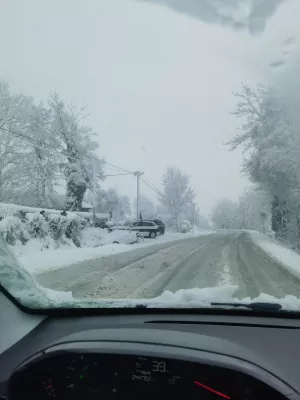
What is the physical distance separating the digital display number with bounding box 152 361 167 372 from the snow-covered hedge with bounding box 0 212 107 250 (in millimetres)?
1912

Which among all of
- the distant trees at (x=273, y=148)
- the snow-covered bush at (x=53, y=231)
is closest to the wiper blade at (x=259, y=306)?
the distant trees at (x=273, y=148)

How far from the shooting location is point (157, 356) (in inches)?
94.8

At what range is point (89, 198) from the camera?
4.39m

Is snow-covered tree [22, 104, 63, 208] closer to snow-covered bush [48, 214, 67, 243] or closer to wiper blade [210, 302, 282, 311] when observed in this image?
snow-covered bush [48, 214, 67, 243]

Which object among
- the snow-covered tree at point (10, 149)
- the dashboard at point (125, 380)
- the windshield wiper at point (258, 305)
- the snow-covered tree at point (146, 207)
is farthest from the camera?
the snow-covered tree at point (146, 207)

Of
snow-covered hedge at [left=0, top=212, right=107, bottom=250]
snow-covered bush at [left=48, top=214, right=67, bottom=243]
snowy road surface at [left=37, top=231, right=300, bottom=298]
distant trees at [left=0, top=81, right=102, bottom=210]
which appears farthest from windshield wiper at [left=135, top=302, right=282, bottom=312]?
distant trees at [left=0, top=81, right=102, bottom=210]

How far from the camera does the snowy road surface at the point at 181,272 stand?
3.41m

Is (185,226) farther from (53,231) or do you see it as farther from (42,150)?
(42,150)

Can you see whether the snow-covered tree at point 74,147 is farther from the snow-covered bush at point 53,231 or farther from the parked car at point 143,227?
the parked car at point 143,227

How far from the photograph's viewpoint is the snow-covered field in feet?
12.5

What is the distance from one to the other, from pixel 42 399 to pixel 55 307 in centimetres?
72

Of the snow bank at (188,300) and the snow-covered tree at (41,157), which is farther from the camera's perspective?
the snow-covered tree at (41,157)

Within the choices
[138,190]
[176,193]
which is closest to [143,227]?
[138,190]

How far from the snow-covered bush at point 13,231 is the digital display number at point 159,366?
A: 1.95 meters
